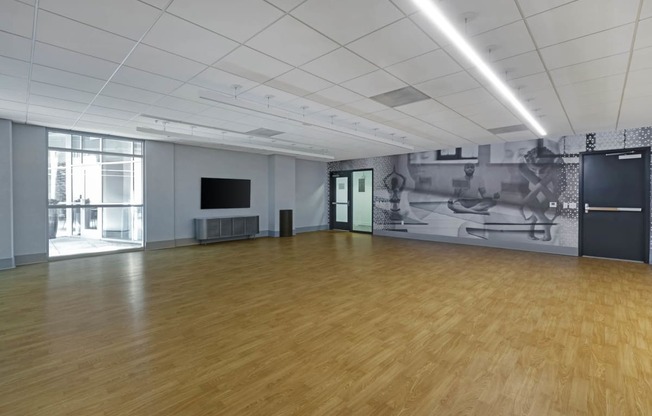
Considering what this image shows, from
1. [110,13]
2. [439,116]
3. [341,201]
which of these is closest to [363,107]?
[439,116]

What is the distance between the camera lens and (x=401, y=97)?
426cm

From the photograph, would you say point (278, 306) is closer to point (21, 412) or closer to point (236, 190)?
point (21, 412)

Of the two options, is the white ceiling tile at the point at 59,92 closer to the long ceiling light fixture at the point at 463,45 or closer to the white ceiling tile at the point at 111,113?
the white ceiling tile at the point at 111,113

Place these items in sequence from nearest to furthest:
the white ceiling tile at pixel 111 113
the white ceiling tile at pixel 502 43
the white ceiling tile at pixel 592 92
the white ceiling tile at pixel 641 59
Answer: the white ceiling tile at pixel 502 43, the white ceiling tile at pixel 641 59, the white ceiling tile at pixel 592 92, the white ceiling tile at pixel 111 113

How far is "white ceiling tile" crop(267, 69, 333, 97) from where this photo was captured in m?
3.54

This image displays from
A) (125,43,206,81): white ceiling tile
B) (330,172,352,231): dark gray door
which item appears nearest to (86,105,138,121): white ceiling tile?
(125,43,206,81): white ceiling tile

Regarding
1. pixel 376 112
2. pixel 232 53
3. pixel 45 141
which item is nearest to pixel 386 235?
pixel 376 112

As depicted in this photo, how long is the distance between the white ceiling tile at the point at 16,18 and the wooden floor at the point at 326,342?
8.77 feet

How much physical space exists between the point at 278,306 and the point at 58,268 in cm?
473

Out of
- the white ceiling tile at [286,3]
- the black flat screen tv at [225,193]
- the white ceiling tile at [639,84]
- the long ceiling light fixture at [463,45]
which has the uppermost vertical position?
the white ceiling tile at [639,84]

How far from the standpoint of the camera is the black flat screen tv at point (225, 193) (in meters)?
8.73

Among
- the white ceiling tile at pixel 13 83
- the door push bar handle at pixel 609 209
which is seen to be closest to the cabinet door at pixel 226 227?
the white ceiling tile at pixel 13 83

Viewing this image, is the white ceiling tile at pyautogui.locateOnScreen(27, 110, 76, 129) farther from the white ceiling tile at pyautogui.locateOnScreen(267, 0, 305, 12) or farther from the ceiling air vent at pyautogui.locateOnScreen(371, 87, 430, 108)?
the ceiling air vent at pyautogui.locateOnScreen(371, 87, 430, 108)

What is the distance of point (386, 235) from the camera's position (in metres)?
10.2
